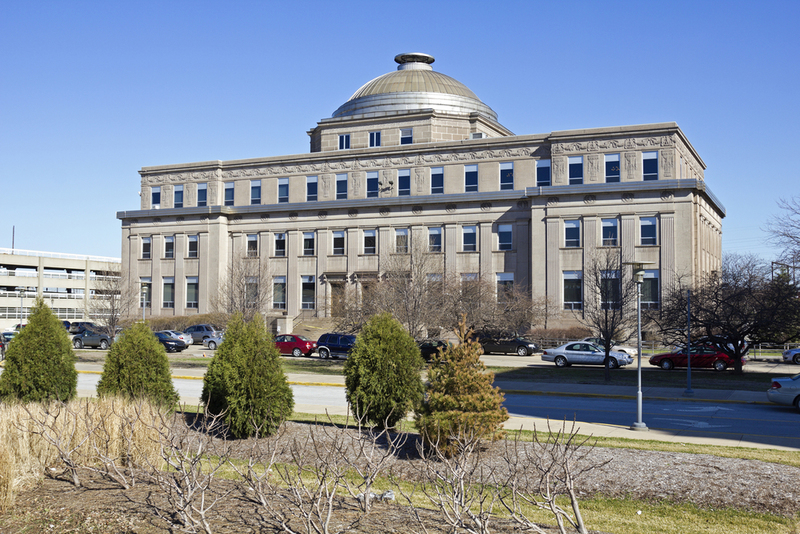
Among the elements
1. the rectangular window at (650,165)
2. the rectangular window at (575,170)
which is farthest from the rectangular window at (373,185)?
the rectangular window at (650,165)

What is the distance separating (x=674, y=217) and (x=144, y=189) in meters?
50.8

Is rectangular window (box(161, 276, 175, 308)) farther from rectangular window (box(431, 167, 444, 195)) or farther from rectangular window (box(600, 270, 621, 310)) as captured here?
rectangular window (box(600, 270, 621, 310))

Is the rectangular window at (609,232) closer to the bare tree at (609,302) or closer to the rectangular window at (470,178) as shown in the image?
the bare tree at (609,302)

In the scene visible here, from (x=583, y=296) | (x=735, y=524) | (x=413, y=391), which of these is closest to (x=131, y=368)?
(x=413, y=391)

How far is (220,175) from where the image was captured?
2685 inches

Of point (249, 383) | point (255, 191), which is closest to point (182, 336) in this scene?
point (255, 191)

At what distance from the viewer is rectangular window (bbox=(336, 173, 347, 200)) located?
64312 millimetres

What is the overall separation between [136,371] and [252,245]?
52.4 metres

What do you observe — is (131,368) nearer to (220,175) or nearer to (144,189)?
(220,175)

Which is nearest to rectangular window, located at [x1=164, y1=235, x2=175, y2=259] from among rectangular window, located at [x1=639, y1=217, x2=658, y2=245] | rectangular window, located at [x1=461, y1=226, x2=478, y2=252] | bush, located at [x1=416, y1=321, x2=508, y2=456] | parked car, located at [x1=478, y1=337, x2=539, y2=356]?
rectangular window, located at [x1=461, y1=226, x2=478, y2=252]

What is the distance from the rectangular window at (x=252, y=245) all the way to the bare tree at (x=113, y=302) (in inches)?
443

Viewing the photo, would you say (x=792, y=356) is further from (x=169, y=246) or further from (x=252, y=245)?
(x=169, y=246)

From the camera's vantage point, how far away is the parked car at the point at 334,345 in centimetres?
4116

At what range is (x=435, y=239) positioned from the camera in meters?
60.0
